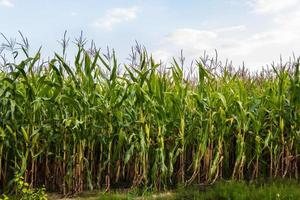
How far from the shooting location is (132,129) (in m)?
6.36

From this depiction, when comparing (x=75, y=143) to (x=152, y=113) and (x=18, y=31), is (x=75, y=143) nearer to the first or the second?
(x=152, y=113)

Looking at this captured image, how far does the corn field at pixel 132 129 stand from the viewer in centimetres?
623

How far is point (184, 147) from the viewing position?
647 cm

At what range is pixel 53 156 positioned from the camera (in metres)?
6.51

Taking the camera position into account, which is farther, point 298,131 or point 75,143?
point 298,131

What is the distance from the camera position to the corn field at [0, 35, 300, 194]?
245 inches

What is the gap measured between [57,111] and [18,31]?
3.66ft

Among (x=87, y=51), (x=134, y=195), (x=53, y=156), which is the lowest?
(x=134, y=195)

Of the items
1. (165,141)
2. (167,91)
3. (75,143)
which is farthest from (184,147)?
(75,143)

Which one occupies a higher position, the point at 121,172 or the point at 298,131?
the point at 298,131

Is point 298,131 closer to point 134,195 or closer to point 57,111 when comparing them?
point 134,195

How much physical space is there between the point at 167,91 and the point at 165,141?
63 cm

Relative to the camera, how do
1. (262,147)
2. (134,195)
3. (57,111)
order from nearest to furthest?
(134,195) → (57,111) → (262,147)

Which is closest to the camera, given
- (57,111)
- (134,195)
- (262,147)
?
(134,195)
